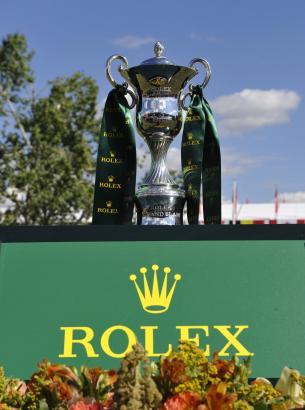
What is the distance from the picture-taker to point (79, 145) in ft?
64.3

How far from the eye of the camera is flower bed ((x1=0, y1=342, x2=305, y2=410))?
1038 mm

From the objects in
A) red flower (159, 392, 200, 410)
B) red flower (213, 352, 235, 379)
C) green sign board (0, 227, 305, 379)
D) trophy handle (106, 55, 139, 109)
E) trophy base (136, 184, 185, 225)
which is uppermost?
trophy handle (106, 55, 139, 109)

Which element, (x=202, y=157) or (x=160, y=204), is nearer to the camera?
(x=160, y=204)

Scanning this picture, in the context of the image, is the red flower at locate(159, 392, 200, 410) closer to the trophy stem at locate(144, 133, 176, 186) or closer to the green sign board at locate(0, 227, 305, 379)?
the green sign board at locate(0, 227, 305, 379)

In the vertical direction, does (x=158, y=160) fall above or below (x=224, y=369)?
above

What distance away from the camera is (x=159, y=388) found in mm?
1143

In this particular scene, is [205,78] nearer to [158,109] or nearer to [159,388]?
[158,109]

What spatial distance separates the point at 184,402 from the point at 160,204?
192 cm

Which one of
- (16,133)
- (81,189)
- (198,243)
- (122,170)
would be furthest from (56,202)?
(198,243)

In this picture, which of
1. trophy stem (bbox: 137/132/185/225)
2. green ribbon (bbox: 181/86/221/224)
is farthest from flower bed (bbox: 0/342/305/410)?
green ribbon (bbox: 181/86/221/224)

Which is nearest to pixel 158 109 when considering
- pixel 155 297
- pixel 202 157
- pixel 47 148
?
pixel 202 157

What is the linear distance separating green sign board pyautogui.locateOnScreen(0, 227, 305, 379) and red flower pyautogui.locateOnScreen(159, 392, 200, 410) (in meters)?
0.70

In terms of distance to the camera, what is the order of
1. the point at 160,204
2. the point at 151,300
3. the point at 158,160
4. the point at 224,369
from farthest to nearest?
1. the point at 158,160
2. the point at 160,204
3. the point at 151,300
4. the point at 224,369

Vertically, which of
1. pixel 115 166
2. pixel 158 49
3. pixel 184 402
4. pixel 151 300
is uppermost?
pixel 158 49
